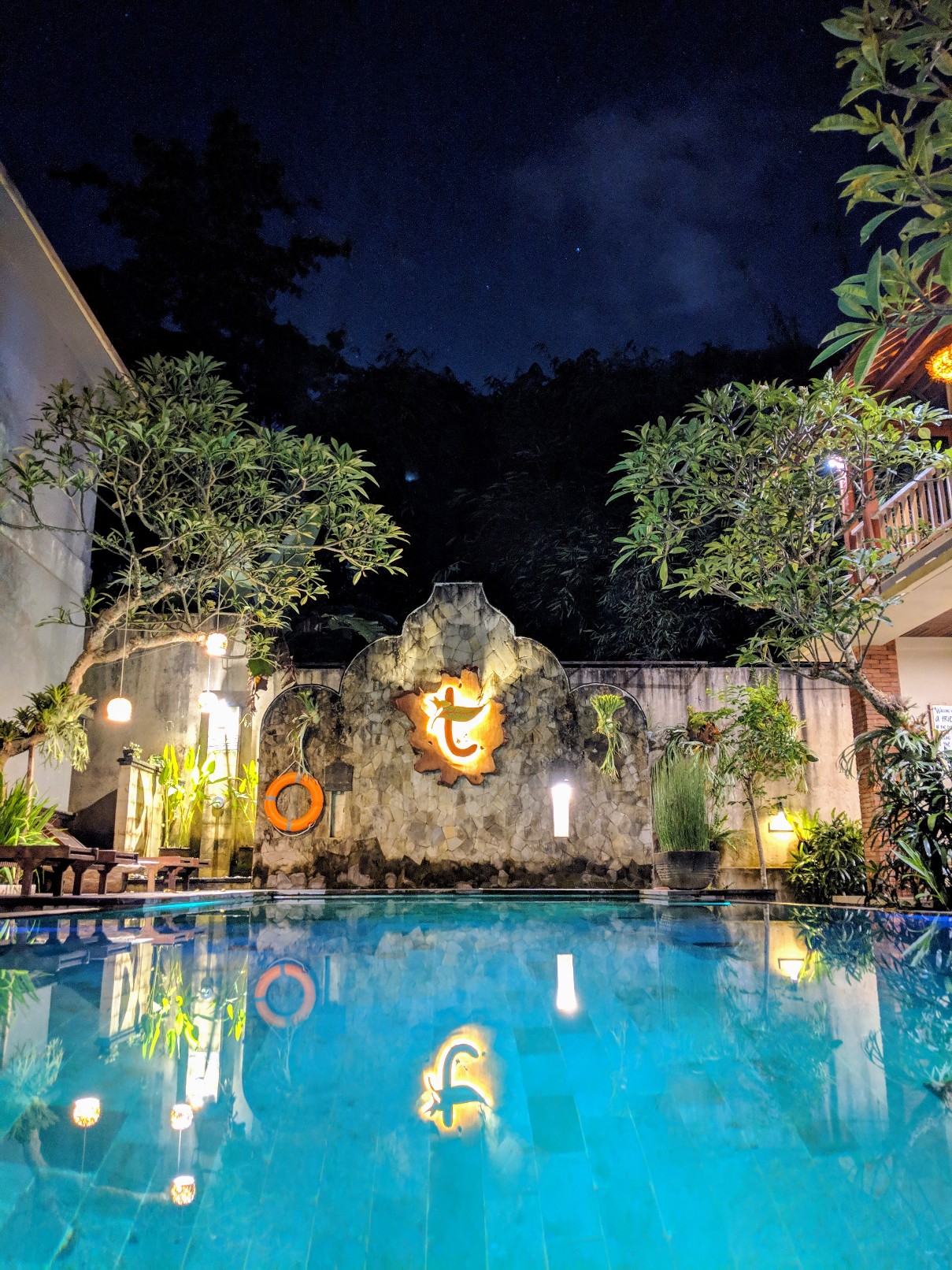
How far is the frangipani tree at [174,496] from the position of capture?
27.6 ft

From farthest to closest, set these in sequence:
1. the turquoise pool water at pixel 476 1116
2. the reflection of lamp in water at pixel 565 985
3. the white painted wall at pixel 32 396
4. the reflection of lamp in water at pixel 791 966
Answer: the white painted wall at pixel 32 396
the reflection of lamp in water at pixel 791 966
the reflection of lamp in water at pixel 565 985
the turquoise pool water at pixel 476 1116

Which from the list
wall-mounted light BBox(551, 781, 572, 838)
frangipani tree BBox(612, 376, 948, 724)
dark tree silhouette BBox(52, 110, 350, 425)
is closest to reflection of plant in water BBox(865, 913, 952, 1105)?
frangipani tree BBox(612, 376, 948, 724)

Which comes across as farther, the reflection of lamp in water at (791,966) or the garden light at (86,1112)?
the reflection of lamp in water at (791,966)

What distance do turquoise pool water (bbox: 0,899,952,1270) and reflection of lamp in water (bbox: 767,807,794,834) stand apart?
675 centimetres

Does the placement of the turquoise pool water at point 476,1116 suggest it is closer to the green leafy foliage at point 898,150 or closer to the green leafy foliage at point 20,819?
the green leafy foliage at point 898,150

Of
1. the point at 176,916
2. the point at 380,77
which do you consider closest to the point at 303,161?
the point at 380,77

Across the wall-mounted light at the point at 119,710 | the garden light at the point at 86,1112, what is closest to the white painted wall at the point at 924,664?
the wall-mounted light at the point at 119,710

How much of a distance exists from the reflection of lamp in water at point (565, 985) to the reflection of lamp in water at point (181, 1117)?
1634 mm

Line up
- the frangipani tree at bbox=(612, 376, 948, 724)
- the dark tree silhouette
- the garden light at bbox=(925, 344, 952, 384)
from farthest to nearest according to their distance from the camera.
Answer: the dark tree silhouette
the garden light at bbox=(925, 344, 952, 384)
the frangipani tree at bbox=(612, 376, 948, 724)

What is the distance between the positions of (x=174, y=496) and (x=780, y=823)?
7949 mm

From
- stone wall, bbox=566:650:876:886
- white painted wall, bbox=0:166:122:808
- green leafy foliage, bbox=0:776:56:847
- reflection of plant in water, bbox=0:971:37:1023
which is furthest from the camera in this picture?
stone wall, bbox=566:650:876:886

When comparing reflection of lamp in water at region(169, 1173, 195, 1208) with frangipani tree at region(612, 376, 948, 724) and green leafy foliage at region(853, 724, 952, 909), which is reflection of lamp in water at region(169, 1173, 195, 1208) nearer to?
frangipani tree at region(612, 376, 948, 724)

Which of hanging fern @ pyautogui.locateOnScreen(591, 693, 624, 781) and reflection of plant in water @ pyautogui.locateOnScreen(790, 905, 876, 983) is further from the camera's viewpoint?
hanging fern @ pyautogui.locateOnScreen(591, 693, 624, 781)

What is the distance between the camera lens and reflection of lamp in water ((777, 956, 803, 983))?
4.49m
